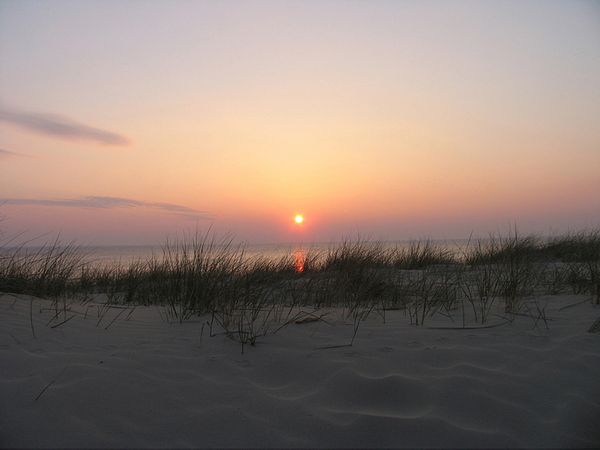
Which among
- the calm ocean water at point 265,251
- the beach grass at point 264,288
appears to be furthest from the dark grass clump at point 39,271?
the calm ocean water at point 265,251

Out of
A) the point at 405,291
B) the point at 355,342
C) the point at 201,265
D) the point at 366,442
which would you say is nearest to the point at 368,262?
the point at 405,291

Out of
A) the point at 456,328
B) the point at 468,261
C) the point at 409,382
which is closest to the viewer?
the point at 409,382

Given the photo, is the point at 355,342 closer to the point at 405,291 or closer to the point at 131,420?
the point at 131,420

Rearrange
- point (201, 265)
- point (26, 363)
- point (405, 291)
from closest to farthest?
1. point (26, 363)
2. point (201, 265)
3. point (405, 291)

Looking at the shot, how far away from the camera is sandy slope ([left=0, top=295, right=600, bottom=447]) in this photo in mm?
1431

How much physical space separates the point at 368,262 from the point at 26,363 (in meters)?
4.91

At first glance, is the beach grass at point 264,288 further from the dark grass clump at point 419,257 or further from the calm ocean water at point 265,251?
the dark grass clump at point 419,257

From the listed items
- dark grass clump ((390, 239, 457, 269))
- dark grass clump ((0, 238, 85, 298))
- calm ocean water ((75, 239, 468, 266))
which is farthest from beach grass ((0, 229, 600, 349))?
dark grass clump ((390, 239, 457, 269))

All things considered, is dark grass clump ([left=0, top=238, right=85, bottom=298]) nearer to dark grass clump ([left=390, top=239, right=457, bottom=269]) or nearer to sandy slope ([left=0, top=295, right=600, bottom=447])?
sandy slope ([left=0, top=295, right=600, bottom=447])

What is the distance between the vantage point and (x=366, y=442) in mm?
1398

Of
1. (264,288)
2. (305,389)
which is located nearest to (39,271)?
(264,288)

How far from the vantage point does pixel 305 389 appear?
1787 mm

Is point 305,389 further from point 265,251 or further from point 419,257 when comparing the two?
point 265,251

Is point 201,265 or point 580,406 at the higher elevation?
point 201,265
